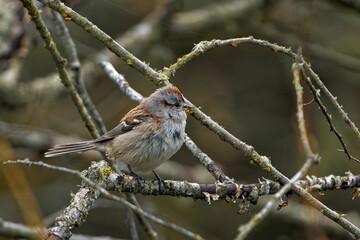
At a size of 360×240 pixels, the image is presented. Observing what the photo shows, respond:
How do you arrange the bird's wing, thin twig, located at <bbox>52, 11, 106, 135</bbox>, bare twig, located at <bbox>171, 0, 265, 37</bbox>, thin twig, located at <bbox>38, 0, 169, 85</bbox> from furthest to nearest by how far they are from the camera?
1. bare twig, located at <bbox>171, 0, 265, 37</bbox>
2. the bird's wing
3. thin twig, located at <bbox>52, 11, 106, 135</bbox>
4. thin twig, located at <bbox>38, 0, 169, 85</bbox>

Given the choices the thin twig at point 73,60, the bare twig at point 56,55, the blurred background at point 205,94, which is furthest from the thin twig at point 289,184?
the blurred background at point 205,94

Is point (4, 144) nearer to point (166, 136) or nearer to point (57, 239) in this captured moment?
point (166, 136)

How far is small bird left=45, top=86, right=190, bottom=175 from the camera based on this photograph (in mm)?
5148

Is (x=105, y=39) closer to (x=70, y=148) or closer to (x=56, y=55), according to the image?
(x=56, y=55)

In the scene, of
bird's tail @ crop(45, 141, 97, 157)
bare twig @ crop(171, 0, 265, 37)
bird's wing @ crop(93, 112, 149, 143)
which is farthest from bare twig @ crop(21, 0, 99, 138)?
bare twig @ crop(171, 0, 265, 37)

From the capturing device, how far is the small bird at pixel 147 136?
16.9ft

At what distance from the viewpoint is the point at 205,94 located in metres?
10.0

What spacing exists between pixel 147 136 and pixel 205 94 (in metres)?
4.84

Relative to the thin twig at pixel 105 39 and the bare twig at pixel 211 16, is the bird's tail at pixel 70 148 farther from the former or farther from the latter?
the bare twig at pixel 211 16

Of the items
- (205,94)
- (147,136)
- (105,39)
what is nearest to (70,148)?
(147,136)

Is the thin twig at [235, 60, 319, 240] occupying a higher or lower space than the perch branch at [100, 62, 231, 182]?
lower

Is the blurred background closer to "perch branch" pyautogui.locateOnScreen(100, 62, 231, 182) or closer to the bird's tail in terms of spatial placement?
the bird's tail

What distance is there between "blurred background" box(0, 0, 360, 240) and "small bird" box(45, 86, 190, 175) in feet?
4.78

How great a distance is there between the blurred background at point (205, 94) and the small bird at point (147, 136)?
4.78ft
